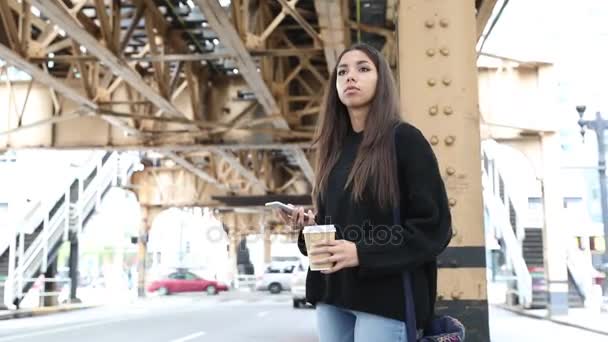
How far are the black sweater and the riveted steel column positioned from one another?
172 centimetres

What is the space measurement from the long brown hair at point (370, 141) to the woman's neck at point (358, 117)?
0.13ft

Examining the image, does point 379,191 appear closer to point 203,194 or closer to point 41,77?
point 41,77

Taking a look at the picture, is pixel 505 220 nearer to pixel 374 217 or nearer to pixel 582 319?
pixel 582 319

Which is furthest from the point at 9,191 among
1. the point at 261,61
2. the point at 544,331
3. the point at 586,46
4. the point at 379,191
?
the point at 586,46

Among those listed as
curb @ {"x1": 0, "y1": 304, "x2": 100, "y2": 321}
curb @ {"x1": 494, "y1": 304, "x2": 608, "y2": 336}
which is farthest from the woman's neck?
curb @ {"x1": 0, "y1": 304, "x2": 100, "y2": 321}

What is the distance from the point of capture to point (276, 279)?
121ft

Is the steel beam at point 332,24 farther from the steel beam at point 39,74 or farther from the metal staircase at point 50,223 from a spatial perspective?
the metal staircase at point 50,223

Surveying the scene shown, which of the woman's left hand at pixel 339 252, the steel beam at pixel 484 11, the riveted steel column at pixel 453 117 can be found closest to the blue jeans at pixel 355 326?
the woman's left hand at pixel 339 252

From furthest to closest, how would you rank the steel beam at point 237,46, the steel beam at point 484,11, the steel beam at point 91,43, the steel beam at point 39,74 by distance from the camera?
the steel beam at point 39,74, the steel beam at point 91,43, the steel beam at point 237,46, the steel beam at point 484,11

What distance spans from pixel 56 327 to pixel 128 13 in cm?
681

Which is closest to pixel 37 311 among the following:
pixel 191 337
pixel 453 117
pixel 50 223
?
pixel 50 223

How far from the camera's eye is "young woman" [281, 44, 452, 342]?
180 cm

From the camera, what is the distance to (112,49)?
392 inches

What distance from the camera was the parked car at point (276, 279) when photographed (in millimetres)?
36812
